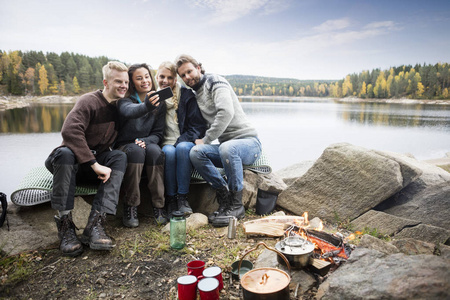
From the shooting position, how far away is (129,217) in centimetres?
384

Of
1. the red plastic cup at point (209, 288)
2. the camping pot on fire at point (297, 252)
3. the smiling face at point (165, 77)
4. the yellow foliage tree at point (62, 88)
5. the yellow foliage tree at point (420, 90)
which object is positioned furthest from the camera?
the yellow foliage tree at point (420, 90)

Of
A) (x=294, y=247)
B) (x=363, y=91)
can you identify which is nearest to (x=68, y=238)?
(x=294, y=247)

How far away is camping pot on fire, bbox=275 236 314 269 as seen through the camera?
2.38 m

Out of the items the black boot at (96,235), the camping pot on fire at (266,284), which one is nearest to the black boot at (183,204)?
the black boot at (96,235)

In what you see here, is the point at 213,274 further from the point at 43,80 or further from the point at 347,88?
the point at 347,88

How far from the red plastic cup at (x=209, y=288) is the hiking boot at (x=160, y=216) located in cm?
171

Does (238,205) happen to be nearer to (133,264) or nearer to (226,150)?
(226,150)

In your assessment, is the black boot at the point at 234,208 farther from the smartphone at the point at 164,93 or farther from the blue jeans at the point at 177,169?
the smartphone at the point at 164,93

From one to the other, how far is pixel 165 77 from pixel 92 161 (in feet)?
5.01

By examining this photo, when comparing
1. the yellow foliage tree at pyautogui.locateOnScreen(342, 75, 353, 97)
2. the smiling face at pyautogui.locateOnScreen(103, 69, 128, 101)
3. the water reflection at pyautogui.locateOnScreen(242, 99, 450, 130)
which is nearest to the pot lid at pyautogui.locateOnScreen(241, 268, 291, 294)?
the smiling face at pyautogui.locateOnScreen(103, 69, 128, 101)

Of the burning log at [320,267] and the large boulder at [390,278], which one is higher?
the large boulder at [390,278]

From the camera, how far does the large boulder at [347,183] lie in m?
3.90

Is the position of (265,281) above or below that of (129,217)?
above

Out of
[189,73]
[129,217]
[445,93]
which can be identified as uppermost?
[445,93]
